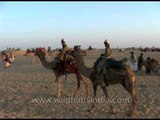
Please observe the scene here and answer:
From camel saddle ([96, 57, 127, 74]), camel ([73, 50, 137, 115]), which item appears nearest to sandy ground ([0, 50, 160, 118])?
camel ([73, 50, 137, 115])

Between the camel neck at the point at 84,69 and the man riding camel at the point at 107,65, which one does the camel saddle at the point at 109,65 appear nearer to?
the man riding camel at the point at 107,65

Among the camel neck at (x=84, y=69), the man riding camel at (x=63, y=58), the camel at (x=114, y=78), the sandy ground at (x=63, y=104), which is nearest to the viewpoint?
the camel at (x=114, y=78)

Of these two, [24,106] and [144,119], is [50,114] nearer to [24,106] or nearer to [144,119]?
[24,106]

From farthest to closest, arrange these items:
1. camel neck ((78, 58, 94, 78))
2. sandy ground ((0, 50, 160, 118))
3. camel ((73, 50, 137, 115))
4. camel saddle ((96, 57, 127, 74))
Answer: camel neck ((78, 58, 94, 78)) → sandy ground ((0, 50, 160, 118)) → camel saddle ((96, 57, 127, 74)) → camel ((73, 50, 137, 115))

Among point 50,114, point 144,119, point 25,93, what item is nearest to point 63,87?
point 25,93

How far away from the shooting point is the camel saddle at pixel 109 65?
33.3 feet

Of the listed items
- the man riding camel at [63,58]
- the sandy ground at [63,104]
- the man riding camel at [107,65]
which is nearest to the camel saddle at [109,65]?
the man riding camel at [107,65]

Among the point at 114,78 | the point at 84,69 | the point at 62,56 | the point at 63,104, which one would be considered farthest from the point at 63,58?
the point at 114,78

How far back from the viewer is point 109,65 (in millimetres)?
10461

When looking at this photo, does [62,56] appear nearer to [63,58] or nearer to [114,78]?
[63,58]

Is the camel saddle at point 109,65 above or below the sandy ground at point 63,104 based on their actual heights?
above

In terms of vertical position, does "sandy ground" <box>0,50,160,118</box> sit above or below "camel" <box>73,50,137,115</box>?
below

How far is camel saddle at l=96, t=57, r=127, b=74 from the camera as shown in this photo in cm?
1016

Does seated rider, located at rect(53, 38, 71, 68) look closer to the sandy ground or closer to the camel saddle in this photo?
the sandy ground
